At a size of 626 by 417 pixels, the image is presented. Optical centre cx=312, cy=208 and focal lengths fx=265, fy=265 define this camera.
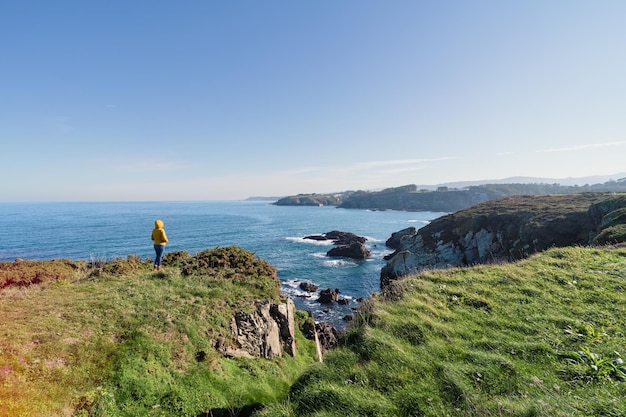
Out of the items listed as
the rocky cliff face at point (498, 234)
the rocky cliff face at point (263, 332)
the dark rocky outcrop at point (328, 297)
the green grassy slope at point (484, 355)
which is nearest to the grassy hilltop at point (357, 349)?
the green grassy slope at point (484, 355)

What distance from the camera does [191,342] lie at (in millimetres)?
11727

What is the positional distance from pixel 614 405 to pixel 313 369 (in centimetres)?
614

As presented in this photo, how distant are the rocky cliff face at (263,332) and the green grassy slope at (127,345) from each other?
0.54 m

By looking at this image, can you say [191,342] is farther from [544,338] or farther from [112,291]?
[544,338]

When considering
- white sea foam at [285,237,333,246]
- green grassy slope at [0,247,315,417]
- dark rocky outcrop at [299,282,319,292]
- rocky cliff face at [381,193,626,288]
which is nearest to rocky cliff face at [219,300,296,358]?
green grassy slope at [0,247,315,417]

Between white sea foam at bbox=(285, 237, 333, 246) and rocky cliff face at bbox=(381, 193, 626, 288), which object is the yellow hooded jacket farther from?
white sea foam at bbox=(285, 237, 333, 246)

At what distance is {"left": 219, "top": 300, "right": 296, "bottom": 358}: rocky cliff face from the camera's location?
1385 cm

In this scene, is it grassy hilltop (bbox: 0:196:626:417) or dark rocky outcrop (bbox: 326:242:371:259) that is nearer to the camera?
grassy hilltop (bbox: 0:196:626:417)

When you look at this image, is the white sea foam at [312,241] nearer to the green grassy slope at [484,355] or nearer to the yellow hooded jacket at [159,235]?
the yellow hooded jacket at [159,235]

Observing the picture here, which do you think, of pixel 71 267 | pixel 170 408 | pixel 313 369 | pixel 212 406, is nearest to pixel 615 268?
pixel 313 369

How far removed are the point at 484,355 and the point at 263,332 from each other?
1143cm

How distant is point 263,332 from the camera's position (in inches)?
588

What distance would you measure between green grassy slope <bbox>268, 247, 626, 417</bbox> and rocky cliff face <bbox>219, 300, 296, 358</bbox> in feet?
24.0

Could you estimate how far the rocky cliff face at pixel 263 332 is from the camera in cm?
1385
